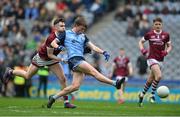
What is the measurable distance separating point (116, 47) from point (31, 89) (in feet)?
16.8

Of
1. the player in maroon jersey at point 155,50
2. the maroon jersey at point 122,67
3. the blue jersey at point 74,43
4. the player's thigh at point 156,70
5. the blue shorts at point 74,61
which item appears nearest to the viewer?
the blue shorts at point 74,61

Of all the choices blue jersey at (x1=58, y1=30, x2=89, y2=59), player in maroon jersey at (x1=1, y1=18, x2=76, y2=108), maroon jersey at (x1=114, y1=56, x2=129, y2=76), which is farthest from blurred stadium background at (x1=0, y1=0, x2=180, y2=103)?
blue jersey at (x1=58, y1=30, x2=89, y2=59)

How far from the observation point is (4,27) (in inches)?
1625

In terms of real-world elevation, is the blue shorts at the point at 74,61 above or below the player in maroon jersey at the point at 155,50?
below

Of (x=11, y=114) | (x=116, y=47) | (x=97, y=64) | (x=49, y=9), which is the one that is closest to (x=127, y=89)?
(x=97, y=64)

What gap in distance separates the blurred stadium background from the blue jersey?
41.5 ft

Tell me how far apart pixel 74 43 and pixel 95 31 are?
19668 millimetres

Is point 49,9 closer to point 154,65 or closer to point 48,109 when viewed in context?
point 154,65

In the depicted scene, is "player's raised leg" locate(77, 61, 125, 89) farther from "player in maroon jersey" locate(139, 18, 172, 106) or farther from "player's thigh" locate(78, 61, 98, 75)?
"player in maroon jersey" locate(139, 18, 172, 106)

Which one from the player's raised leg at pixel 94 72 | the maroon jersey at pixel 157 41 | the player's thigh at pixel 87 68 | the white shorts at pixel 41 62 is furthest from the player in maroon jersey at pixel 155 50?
the player's thigh at pixel 87 68

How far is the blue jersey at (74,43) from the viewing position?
66.6 ft

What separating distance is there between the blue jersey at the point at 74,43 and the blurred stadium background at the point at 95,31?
1265 cm

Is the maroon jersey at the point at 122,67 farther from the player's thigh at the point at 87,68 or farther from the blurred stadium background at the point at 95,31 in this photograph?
the player's thigh at the point at 87,68

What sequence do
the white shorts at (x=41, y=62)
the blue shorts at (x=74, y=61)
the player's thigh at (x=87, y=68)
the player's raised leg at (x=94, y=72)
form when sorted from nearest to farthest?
the player's raised leg at (x=94, y=72) < the player's thigh at (x=87, y=68) < the blue shorts at (x=74, y=61) < the white shorts at (x=41, y=62)
